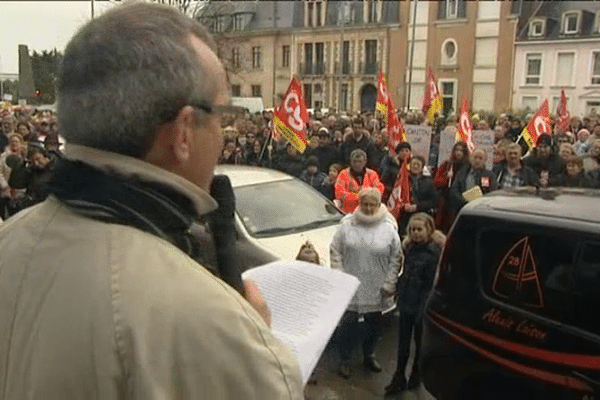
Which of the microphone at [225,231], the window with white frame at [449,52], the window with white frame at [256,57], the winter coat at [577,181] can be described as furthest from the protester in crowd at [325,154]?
the window with white frame at [256,57]

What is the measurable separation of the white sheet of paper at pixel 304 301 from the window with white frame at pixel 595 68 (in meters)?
42.1

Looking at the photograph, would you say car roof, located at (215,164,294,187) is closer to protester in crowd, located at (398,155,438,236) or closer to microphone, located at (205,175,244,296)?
protester in crowd, located at (398,155,438,236)

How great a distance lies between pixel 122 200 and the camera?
1.01m

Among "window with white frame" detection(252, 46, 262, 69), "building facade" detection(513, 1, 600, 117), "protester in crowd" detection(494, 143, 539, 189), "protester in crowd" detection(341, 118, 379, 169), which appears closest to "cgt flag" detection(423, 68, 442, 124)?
"protester in crowd" detection(341, 118, 379, 169)

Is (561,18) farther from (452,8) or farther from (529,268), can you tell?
(529,268)

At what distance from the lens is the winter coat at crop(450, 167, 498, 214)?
23.8 feet

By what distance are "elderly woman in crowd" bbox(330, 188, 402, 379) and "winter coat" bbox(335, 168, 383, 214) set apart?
6.52 ft

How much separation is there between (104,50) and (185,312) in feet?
1.47

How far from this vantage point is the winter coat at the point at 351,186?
24.5ft

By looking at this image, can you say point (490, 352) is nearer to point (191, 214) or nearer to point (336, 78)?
point (191, 214)

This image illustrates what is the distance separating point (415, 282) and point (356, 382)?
1.00 metres

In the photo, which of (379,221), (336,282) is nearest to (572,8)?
(379,221)

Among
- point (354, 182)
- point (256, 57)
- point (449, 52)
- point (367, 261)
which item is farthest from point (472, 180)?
point (256, 57)

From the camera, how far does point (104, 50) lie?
1.04 meters
